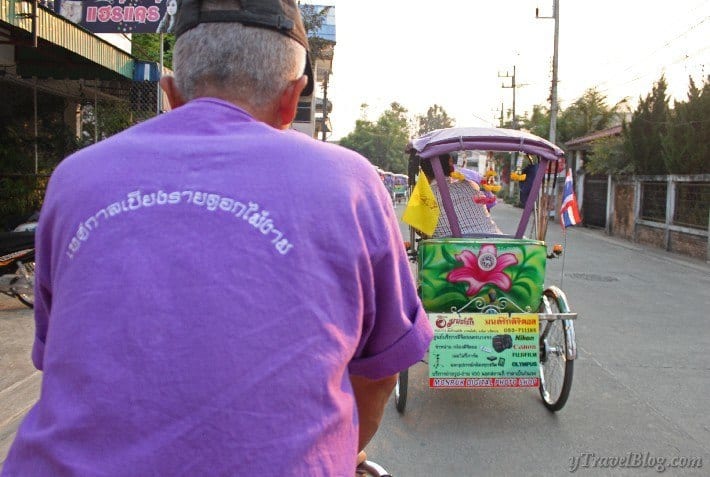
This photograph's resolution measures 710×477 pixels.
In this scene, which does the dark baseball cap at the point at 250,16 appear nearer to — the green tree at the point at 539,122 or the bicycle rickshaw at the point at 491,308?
the bicycle rickshaw at the point at 491,308

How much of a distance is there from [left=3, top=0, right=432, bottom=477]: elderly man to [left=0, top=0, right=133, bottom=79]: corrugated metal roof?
19.8 feet

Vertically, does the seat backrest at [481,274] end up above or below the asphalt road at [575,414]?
above

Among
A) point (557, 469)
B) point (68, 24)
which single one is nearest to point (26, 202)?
point (68, 24)

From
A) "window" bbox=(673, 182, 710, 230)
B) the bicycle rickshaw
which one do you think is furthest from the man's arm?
"window" bbox=(673, 182, 710, 230)

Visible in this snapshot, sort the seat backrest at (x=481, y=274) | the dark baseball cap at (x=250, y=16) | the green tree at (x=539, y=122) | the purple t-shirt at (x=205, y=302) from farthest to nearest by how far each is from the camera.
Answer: the green tree at (x=539, y=122), the seat backrest at (x=481, y=274), the dark baseball cap at (x=250, y=16), the purple t-shirt at (x=205, y=302)

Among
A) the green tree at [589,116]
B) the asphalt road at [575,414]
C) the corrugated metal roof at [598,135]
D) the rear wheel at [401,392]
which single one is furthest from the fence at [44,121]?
the green tree at [589,116]

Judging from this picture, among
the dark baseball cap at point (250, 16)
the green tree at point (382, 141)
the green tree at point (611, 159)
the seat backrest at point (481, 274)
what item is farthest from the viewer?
the green tree at point (382, 141)

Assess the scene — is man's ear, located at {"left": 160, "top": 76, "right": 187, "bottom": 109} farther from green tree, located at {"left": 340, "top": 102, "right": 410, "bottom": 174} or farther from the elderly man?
green tree, located at {"left": 340, "top": 102, "right": 410, "bottom": 174}

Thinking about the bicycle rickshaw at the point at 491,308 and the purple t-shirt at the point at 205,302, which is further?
the bicycle rickshaw at the point at 491,308

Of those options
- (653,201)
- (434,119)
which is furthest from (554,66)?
(434,119)

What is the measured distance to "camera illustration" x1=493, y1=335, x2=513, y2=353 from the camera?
14.9ft

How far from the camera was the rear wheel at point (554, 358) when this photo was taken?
178 inches

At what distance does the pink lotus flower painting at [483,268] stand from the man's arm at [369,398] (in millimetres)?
3491

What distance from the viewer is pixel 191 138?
1148 millimetres
